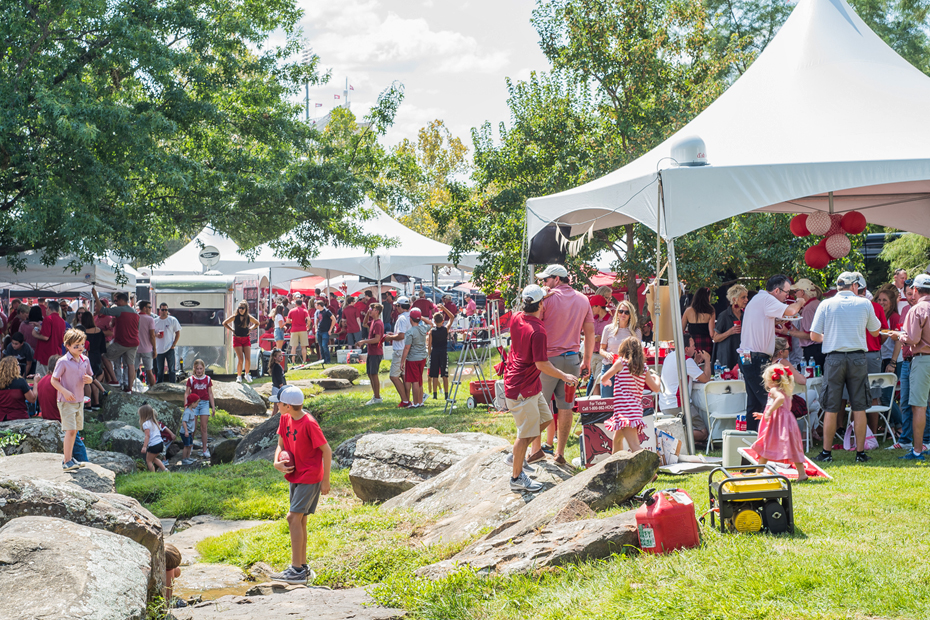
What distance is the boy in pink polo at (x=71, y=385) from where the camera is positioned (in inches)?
352

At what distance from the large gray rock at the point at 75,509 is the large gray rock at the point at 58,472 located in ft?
10.7

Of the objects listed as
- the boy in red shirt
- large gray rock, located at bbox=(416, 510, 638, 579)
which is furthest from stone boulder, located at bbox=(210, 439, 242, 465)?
large gray rock, located at bbox=(416, 510, 638, 579)

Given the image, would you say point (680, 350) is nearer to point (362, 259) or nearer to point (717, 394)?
point (717, 394)

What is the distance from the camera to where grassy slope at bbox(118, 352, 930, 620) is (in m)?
4.10

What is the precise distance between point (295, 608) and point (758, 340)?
5.60 m

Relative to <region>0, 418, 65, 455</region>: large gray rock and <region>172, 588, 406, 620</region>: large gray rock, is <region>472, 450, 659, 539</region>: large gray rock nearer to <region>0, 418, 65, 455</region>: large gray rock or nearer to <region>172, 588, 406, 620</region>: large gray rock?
<region>172, 588, 406, 620</region>: large gray rock

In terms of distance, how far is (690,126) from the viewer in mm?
10281

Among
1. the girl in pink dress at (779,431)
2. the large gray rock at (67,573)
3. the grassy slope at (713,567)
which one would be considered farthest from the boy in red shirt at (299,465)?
the girl in pink dress at (779,431)

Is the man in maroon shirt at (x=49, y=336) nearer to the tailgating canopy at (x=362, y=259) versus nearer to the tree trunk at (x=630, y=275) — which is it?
the tailgating canopy at (x=362, y=259)

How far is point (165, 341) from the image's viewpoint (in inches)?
692

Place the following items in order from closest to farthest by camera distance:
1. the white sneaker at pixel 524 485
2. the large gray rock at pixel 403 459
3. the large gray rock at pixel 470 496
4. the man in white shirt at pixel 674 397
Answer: the large gray rock at pixel 470 496
the white sneaker at pixel 524 485
the man in white shirt at pixel 674 397
the large gray rock at pixel 403 459

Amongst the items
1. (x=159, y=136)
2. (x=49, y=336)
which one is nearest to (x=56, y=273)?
(x=49, y=336)

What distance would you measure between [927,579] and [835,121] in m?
6.50

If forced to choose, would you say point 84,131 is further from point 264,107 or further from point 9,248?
point 264,107
